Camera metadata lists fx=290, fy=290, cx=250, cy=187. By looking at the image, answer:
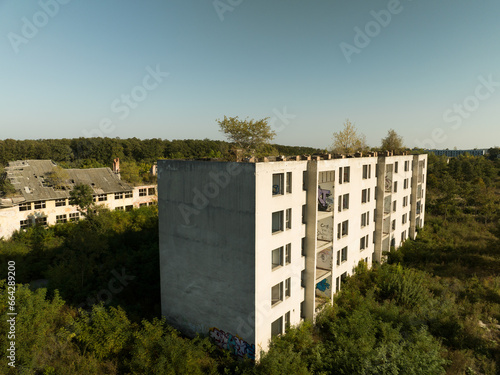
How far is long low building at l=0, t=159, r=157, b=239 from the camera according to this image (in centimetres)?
4175

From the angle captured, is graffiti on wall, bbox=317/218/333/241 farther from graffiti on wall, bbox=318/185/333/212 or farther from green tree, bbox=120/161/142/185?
green tree, bbox=120/161/142/185

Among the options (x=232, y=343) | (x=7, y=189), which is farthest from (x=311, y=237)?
(x=7, y=189)

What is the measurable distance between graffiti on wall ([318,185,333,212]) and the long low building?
39.5m

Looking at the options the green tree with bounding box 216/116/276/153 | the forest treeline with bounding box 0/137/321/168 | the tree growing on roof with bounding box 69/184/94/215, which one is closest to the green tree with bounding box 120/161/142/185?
the tree growing on roof with bounding box 69/184/94/215

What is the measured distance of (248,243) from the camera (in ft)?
58.4

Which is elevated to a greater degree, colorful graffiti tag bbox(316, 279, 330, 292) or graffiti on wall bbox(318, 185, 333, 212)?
graffiti on wall bbox(318, 185, 333, 212)

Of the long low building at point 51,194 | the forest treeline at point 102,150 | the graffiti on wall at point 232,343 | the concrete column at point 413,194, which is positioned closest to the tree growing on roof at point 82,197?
the long low building at point 51,194

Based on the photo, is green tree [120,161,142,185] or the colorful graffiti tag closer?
the colorful graffiti tag

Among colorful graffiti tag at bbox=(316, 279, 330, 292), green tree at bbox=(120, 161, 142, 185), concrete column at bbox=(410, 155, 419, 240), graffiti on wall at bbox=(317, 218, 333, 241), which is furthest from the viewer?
green tree at bbox=(120, 161, 142, 185)

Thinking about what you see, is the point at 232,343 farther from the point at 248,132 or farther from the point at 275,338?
the point at 248,132

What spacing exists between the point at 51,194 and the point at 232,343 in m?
41.8

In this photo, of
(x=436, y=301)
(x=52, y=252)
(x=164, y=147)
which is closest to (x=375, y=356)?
(x=436, y=301)

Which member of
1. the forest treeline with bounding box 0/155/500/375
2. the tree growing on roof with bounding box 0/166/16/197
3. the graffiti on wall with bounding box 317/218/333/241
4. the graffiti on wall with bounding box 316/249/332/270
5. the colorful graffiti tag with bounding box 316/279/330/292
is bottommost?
the forest treeline with bounding box 0/155/500/375

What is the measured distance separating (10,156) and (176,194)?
10534 cm
